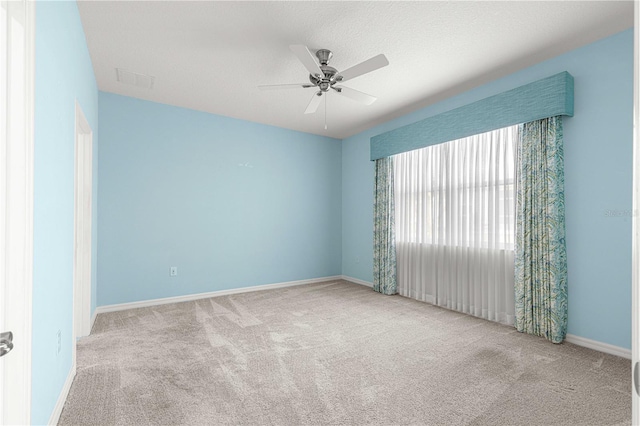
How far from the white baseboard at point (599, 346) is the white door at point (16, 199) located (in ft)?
13.0

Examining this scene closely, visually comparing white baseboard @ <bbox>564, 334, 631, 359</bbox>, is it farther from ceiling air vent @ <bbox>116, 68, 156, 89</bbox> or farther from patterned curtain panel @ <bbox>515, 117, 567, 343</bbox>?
ceiling air vent @ <bbox>116, 68, 156, 89</bbox>

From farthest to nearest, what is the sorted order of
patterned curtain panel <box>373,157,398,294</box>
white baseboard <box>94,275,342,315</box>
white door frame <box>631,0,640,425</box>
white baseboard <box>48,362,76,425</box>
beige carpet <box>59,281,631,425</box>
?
patterned curtain panel <box>373,157,398,294</box>
white baseboard <box>94,275,342,315</box>
beige carpet <box>59,281,631,425</box>
white baseboard <box>48,362,76,425</box>
white door frame <box>631,0,640,425</box>

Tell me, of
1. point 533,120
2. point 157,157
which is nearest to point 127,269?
point 157,157

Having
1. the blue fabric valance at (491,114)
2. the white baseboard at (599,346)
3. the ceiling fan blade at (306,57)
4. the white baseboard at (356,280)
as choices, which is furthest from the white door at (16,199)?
the white baseboard at (356,280)

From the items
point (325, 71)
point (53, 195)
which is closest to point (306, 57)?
point (325, 71)

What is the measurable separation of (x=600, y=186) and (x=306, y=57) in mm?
2825

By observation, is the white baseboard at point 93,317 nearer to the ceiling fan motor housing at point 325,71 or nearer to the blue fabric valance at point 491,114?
the ceiling fan motor housing at point 325,71

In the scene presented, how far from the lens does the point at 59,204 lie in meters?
1.96

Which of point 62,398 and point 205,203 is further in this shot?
point 205,203

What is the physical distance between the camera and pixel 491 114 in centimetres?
354

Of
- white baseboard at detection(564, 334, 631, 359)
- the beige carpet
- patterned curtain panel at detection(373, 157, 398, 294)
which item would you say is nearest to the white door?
the beige carpet

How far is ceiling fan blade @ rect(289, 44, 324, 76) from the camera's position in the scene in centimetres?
234

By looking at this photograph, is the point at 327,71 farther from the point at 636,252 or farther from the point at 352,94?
the point at 636,252

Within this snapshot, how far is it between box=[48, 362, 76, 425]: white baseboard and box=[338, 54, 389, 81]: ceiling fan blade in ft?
10.1
